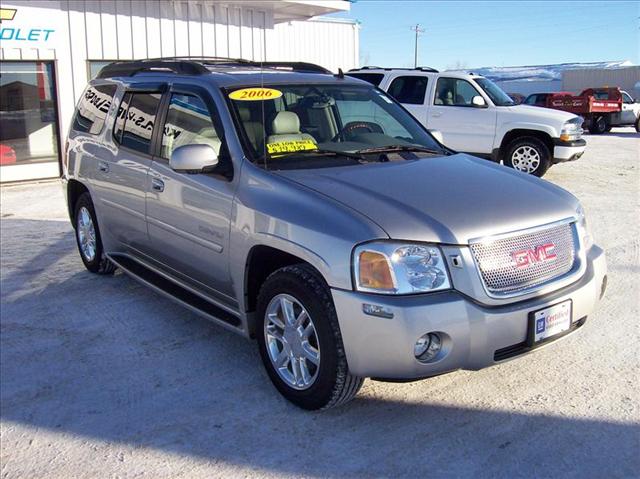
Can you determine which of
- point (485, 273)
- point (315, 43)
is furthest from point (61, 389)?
point (315, 43)

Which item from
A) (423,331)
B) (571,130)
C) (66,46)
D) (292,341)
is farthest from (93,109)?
(571,130)

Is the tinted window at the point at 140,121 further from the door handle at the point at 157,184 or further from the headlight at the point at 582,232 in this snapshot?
the headlight at the point at 582,232

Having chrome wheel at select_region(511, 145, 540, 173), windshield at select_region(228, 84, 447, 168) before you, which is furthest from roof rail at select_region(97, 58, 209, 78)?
chrome wheel at select_region(511, 145, 540, 173)

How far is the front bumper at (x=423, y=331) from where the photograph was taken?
306cm

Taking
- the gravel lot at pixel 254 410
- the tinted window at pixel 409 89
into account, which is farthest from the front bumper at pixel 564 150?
the gravel lot at pixel 254 410

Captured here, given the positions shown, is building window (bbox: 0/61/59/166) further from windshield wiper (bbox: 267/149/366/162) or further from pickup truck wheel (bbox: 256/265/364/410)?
pickup truck wheel (bbox: 256/265/364/410)

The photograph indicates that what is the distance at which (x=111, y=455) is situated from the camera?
3.23m

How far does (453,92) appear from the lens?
12086 mm

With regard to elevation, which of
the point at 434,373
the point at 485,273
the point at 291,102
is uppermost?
the point at 291,102

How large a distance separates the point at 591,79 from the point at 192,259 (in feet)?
154

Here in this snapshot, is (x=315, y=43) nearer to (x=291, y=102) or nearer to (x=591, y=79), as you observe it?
(x=291, y=102)

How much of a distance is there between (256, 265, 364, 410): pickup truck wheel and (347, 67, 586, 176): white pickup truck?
901cm

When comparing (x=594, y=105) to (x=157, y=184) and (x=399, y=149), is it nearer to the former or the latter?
(x=399, y=149)

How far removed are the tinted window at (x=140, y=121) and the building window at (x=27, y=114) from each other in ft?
24.9
